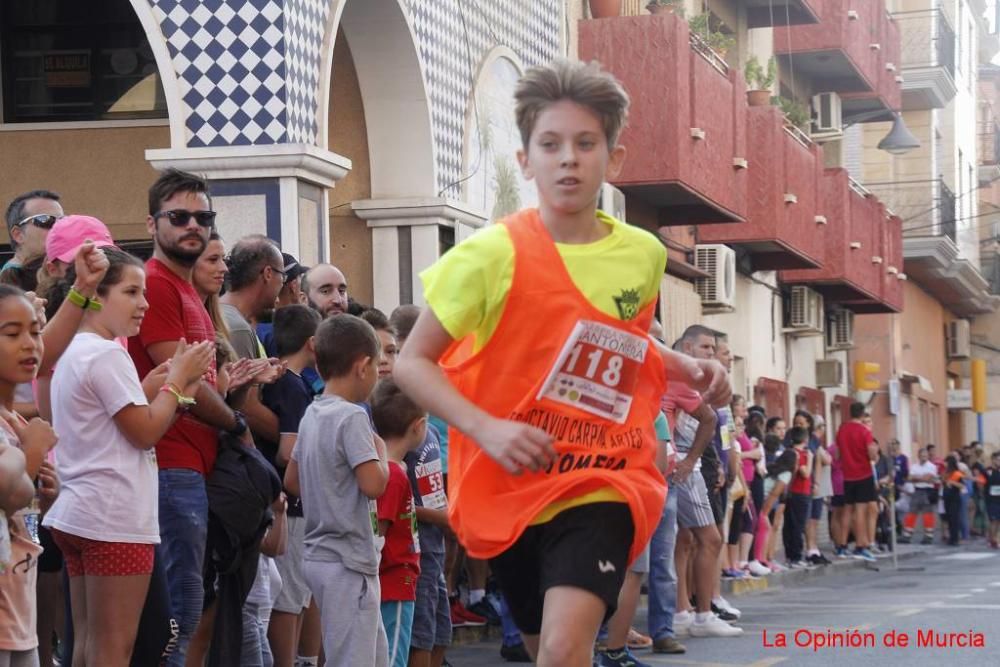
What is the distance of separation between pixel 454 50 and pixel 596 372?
34.6 ft

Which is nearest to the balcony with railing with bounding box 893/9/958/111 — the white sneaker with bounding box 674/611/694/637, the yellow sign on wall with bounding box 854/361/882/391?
the yellow sign on wall with bounding box 854/361/882/391

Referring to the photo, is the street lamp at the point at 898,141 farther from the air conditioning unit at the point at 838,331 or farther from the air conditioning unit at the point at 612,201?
the air conditioning unit at the point at 612,201

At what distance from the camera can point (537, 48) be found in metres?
18.1

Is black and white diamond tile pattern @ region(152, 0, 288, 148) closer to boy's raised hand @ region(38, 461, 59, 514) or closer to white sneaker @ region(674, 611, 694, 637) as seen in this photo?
white sneaker @ region(674, 611, 694, 637)

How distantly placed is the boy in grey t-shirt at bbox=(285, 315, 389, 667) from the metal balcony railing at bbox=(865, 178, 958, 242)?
37.3 m

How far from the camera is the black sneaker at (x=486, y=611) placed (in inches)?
485

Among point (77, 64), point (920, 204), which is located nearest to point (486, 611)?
point (77, 64)

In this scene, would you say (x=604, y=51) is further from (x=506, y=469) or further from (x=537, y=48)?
(x=506, y=469)

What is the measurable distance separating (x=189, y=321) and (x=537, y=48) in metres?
11.2

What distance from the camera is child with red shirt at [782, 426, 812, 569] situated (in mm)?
21766

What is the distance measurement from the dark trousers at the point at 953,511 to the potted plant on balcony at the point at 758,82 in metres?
11.7

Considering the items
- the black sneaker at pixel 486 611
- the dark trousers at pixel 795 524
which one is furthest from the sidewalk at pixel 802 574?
the black sneaker at pixel 486 611

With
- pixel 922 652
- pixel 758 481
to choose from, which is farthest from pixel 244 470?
pixel 758 481

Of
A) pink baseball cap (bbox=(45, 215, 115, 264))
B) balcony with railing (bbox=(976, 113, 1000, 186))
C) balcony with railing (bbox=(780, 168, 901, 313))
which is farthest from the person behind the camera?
balcony with railing (bbox=(976, 113, 1000, 186))
